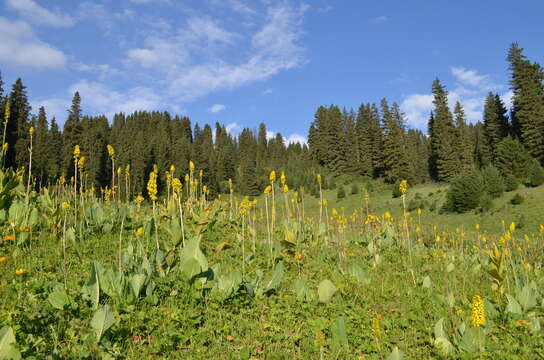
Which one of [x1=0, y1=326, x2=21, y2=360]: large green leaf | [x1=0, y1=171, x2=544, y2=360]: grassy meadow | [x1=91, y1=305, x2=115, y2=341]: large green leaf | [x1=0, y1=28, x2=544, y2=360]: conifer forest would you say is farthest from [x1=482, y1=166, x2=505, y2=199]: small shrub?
[x1=0, y1=326, x2=21, y2=360]: large green leaf

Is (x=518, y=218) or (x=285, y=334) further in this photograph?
(x=518, y=218)

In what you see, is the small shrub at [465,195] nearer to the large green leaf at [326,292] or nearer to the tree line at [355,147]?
the tree line at [355,147]

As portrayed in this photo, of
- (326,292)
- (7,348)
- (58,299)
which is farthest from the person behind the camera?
(326,292)

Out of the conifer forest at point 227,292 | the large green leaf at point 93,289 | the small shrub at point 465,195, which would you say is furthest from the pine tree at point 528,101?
the large green leaf at point 93,289

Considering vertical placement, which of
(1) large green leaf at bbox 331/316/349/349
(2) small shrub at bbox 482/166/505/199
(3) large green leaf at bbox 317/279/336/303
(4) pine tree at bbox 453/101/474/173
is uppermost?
(4) pine tree at bbox 453/101/474/173

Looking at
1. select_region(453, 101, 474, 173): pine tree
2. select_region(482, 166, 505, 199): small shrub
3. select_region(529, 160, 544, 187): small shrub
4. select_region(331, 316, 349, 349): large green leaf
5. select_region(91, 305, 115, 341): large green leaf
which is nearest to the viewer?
select_region(91, 305, 115, 341): large green leaf

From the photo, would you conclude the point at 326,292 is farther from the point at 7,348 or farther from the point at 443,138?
the point at 443,138

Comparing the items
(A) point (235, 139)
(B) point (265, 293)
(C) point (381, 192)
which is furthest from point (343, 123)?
(B) point (265, 293)

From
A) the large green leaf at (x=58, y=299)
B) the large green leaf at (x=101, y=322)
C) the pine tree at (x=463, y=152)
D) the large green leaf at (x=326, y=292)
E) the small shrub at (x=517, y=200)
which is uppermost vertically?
the pine tree at (x=463, y=152)

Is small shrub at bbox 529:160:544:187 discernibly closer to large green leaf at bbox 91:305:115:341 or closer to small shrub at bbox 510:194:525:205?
small shrub at bbox 510:194:525:205

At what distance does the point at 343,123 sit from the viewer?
66375 mm

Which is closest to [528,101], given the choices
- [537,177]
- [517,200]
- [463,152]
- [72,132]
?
[463,152]

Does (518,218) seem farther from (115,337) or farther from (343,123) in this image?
(343,123)

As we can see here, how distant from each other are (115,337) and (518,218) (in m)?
22.1
